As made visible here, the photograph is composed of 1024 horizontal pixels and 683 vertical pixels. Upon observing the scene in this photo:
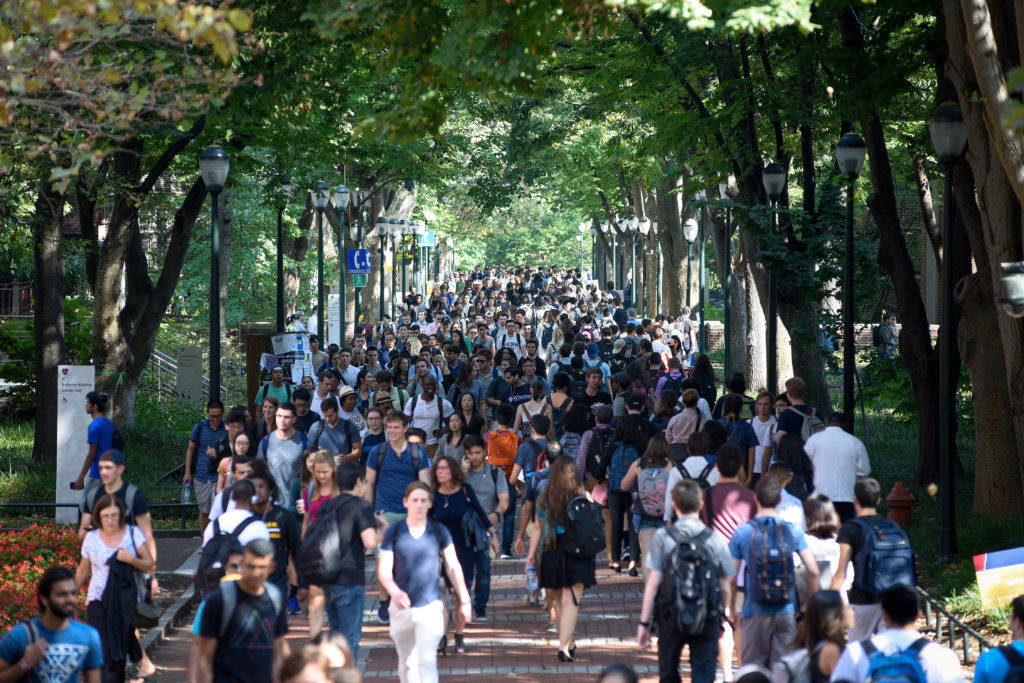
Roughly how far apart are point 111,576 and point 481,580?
11.7ft

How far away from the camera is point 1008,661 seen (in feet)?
20.2

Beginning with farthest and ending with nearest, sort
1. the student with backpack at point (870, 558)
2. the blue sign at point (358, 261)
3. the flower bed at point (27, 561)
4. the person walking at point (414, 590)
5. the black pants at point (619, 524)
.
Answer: the blue sign at point (358, 261), the black pants at point (619, 524), the flower bed at point (27, 561), the person walking at point (414, 590), the student with backpack at point (870, 558)

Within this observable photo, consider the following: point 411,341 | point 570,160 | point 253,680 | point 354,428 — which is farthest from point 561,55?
point 570,160

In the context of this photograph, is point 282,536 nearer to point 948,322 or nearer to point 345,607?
point 345,607

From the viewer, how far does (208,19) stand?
6805 mm

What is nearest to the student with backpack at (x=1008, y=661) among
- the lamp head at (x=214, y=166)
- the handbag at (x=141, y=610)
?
the handbag at (x=141, y=610)

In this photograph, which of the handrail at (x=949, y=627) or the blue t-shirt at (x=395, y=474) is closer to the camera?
the handrail at (x=949, y=627)

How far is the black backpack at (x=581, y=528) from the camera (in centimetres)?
962

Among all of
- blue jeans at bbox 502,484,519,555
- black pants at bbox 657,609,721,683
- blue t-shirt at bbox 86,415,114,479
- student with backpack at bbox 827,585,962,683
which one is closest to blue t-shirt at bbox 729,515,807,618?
black pants at bbox 657,609,721,683

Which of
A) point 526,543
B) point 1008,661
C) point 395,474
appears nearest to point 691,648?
point 1008,661

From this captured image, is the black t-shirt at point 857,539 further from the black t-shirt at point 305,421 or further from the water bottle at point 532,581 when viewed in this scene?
the black t-shirt at point 305,421

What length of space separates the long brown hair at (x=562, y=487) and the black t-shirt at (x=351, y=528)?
1656mm

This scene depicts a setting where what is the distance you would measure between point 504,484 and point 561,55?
12.5 metres

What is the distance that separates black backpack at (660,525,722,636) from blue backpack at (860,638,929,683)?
1.58 metres
